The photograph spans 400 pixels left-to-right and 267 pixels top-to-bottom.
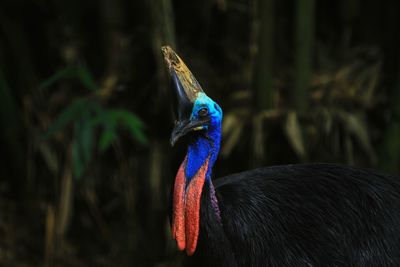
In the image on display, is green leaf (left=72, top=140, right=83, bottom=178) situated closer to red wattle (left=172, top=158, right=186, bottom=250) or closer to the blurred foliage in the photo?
the blurred foliage

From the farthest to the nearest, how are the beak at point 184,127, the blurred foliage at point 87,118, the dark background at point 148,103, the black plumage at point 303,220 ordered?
the dark background at point 148,103 → the blurred foliage at point 87,118 → the black plumage at point 303,220 → the beak at point 184,127

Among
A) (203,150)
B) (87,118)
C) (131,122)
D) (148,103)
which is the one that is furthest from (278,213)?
(148,103)

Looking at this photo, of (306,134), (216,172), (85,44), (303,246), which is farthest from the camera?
(85,44)

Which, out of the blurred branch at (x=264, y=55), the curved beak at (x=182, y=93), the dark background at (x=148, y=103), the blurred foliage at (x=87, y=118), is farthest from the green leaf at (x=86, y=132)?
the curved beak at (x=182, y=93)

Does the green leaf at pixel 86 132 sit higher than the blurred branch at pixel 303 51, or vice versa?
the blurred branch at pixel 303 51

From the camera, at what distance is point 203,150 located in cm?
217

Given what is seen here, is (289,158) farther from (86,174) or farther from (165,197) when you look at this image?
(86,174)

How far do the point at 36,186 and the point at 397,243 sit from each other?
84.1 inches

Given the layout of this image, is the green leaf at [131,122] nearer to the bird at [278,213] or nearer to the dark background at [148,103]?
the dark background at [148,103]

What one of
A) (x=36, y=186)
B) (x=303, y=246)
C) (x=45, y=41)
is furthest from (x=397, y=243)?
(x=45, y=41)

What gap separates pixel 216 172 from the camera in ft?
12.3

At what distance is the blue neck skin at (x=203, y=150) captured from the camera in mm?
2150

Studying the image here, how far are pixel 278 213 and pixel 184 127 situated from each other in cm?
44

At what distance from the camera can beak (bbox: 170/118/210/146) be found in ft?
6.66
